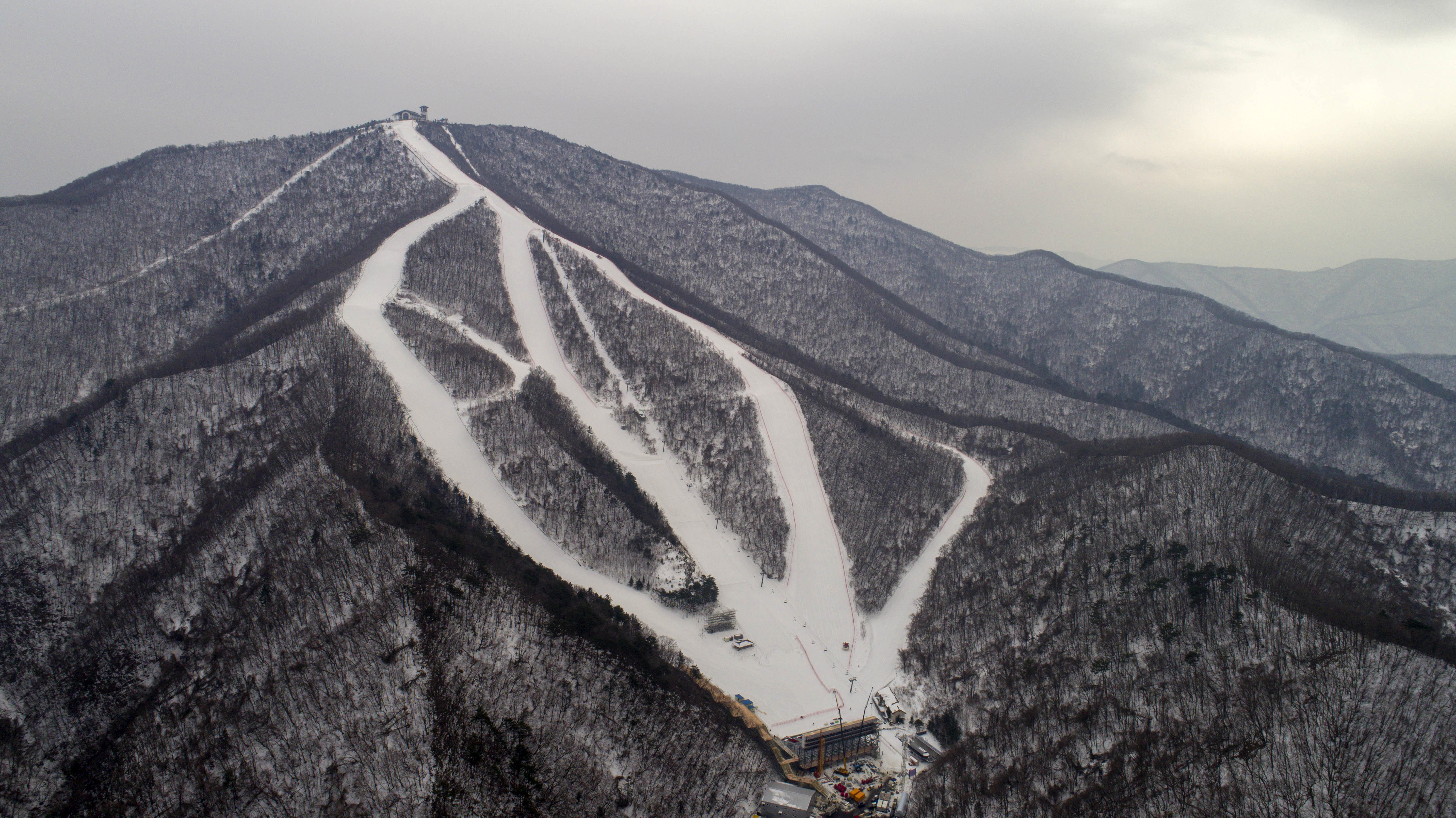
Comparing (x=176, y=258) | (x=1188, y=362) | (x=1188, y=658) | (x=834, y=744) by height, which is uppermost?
(x=176, y=258)

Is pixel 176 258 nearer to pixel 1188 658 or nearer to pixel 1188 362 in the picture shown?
pixel 1188 658

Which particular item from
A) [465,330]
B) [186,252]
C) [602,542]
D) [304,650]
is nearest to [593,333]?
[465,330]

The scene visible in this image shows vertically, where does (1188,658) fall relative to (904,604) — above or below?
above

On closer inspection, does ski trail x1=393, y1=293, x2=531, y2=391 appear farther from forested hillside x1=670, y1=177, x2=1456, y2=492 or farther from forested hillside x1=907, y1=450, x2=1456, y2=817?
forested hillside x1=670, y1=177, x2=1456, y2=492

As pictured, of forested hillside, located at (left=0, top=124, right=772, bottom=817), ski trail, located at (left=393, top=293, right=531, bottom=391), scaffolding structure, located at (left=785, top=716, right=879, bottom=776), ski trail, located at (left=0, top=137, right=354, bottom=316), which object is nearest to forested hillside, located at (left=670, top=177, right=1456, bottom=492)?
ski trail, located at (left=393, top=293, right=531, bottom=391)

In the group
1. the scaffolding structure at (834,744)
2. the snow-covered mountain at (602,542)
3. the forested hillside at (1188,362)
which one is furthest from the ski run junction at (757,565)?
the forested hillside at (1188,362)

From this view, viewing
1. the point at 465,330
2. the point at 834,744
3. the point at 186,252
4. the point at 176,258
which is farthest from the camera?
the point at 186,252
